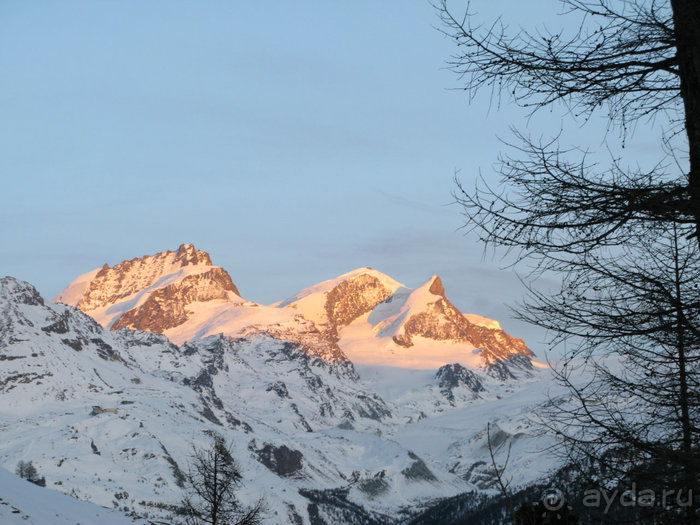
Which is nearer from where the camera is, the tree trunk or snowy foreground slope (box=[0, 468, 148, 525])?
the tree trunk

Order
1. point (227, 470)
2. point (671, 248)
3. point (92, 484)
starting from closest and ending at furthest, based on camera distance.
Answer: point (671, 248) < point (227, 470) < point (92, 484)

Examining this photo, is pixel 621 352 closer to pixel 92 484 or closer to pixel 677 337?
pixel 677 337

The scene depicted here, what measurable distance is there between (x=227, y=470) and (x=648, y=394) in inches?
1113

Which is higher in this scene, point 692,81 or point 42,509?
point 692,81

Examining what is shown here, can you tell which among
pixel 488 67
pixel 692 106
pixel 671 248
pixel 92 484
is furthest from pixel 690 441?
pixel 92 484

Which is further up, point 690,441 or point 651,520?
point 690,441

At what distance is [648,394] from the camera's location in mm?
8680

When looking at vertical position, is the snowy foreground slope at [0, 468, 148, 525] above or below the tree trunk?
below

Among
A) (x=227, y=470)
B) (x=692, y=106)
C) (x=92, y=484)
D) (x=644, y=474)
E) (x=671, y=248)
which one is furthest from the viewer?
(x=92, y=484)

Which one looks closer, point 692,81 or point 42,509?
point 692,81

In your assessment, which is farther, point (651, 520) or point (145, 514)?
point (145, 514)

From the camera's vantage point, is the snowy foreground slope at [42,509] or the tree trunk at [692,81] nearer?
the tree trunk at [692,81]

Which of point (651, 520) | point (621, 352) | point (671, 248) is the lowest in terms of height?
point (651, 520)

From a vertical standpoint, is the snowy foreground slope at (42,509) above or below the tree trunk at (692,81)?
below
